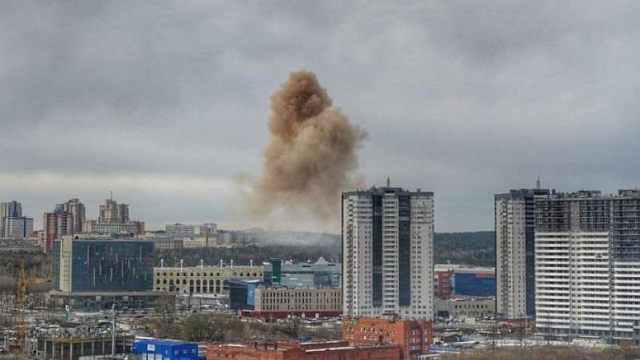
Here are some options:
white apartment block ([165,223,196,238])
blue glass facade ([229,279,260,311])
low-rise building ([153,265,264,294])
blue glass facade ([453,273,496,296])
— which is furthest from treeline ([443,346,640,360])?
white apartment block ([165,223,196,238])

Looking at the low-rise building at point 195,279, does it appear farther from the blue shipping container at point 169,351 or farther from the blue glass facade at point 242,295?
the blue shipping container at point 169,351

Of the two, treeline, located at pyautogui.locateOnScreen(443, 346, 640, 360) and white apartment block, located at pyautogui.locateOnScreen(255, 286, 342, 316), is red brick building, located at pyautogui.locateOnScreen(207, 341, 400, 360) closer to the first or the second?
treeline, located at pyautogui.locateOnScreen(443, 346, 640, 360)

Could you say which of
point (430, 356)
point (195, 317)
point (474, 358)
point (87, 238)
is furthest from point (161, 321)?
point (87, 238)

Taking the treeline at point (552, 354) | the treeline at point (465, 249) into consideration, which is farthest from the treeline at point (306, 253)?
the treeline at point (552, 354)

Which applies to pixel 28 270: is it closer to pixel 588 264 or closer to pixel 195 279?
pixel 195 279

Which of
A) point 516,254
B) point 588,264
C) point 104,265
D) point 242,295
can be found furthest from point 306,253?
point 588,264
